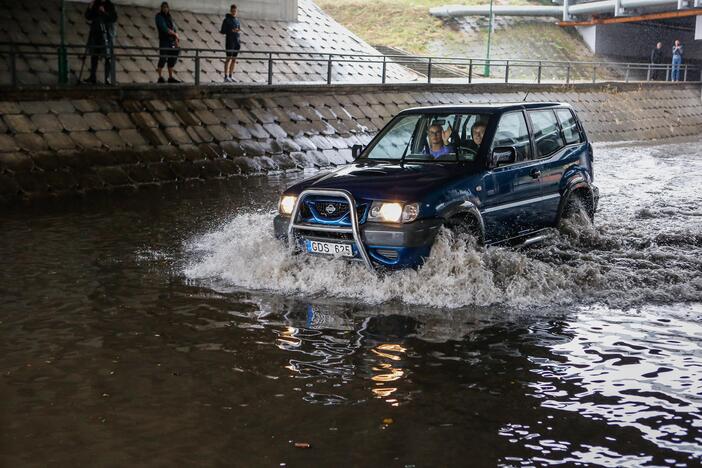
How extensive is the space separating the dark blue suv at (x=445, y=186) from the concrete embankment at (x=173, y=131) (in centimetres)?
714

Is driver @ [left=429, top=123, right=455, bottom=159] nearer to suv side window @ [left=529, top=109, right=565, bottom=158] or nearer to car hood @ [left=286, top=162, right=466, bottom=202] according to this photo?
car hood @ [left=286, top=162, right=466, bottom=202]

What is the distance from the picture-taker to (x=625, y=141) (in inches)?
1174

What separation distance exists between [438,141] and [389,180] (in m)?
1.11

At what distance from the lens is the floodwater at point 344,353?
493 cm

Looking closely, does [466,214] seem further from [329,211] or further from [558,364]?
[558,364]

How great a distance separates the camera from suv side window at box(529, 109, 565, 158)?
384 inches

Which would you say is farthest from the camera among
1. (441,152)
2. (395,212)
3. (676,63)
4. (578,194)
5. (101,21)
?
(676,63)

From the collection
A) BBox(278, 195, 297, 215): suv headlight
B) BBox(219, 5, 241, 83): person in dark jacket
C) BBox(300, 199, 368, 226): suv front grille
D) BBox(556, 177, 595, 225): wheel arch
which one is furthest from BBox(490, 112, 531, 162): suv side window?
BBox(219, 5, 241, 83): person in dark jacket

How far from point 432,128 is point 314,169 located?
33.6ft

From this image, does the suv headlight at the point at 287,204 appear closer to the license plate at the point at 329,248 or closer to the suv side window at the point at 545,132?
the license plate at the point at 329,248

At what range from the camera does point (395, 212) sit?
7914 mm

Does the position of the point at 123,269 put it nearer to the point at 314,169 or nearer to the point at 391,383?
the point at 391,383

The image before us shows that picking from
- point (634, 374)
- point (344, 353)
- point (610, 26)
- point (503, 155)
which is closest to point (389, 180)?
point (503, 155)

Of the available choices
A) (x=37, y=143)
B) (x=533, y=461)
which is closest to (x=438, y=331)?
Result: (x=533, y=461)
